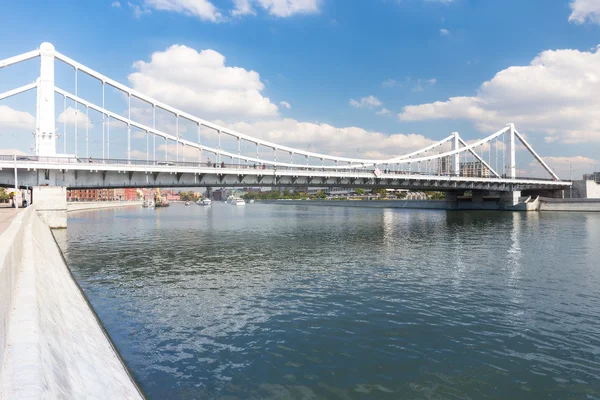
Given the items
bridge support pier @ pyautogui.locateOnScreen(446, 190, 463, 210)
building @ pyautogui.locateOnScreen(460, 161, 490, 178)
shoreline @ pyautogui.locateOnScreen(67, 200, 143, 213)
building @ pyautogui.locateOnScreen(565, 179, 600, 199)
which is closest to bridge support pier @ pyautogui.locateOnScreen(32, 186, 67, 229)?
shoreline @ pyautogui.locateOnScreen(67, 200, 143, 213)

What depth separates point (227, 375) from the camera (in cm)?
917

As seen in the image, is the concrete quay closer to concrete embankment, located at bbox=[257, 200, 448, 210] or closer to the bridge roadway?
concrete embankment, located at bbox=[257, 200, 448, 210]

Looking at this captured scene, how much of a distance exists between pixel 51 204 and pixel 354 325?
40.7m

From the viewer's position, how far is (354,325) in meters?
12.6

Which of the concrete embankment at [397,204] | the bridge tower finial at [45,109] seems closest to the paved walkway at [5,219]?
the bridge tower finial at [45,109]

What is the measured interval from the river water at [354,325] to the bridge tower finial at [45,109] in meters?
21.3

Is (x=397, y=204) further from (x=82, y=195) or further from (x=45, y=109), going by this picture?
(x=82, y=195)

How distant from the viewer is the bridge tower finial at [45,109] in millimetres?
41250

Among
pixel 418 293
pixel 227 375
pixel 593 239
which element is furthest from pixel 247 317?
pixel 593 239

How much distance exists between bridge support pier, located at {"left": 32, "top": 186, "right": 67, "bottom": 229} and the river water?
62.3ft

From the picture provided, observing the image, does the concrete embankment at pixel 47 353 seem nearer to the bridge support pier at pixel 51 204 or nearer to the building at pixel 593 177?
the bridge support pier at pixel 51 204

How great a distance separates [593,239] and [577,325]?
29341 mm


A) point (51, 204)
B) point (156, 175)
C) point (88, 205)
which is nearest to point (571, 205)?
point (156, 175)

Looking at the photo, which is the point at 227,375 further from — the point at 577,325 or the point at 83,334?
the point at 577,325
